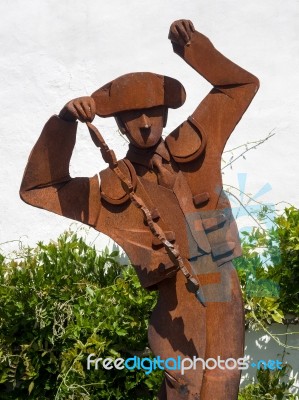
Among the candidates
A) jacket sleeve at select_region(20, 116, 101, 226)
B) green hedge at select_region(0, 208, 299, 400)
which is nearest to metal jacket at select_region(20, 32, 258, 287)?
jacket sleeve at select_region(20, 116, 101, 226)

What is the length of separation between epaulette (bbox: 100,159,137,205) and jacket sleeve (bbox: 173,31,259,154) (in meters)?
0.28

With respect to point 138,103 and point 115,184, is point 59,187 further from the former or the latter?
point 138,103

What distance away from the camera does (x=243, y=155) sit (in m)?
4.41

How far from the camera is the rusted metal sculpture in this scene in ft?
10.1

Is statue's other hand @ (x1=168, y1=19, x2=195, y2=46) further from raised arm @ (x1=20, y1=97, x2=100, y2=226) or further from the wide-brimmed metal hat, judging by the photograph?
raised arm @ (x1=20, y1=97, x2=100, y2=226)

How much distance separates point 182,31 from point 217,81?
199 mm

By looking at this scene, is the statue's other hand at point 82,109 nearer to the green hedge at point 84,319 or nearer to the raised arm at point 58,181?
the raised arm at point 58,181

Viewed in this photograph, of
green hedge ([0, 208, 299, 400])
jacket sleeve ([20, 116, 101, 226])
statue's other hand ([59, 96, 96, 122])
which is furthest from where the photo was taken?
green hedge ([0, 208, 299, 400])

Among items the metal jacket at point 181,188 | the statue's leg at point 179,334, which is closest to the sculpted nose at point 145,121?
the metal jacket at point 181,188

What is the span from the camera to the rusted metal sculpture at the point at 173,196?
10.1 feet

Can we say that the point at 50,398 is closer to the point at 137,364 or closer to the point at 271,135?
the point at 137,364

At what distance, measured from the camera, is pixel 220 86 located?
10.5ft

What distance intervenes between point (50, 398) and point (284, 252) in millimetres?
1144

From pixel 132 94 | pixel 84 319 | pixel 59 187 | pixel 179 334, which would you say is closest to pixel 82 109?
pixel 132 94
